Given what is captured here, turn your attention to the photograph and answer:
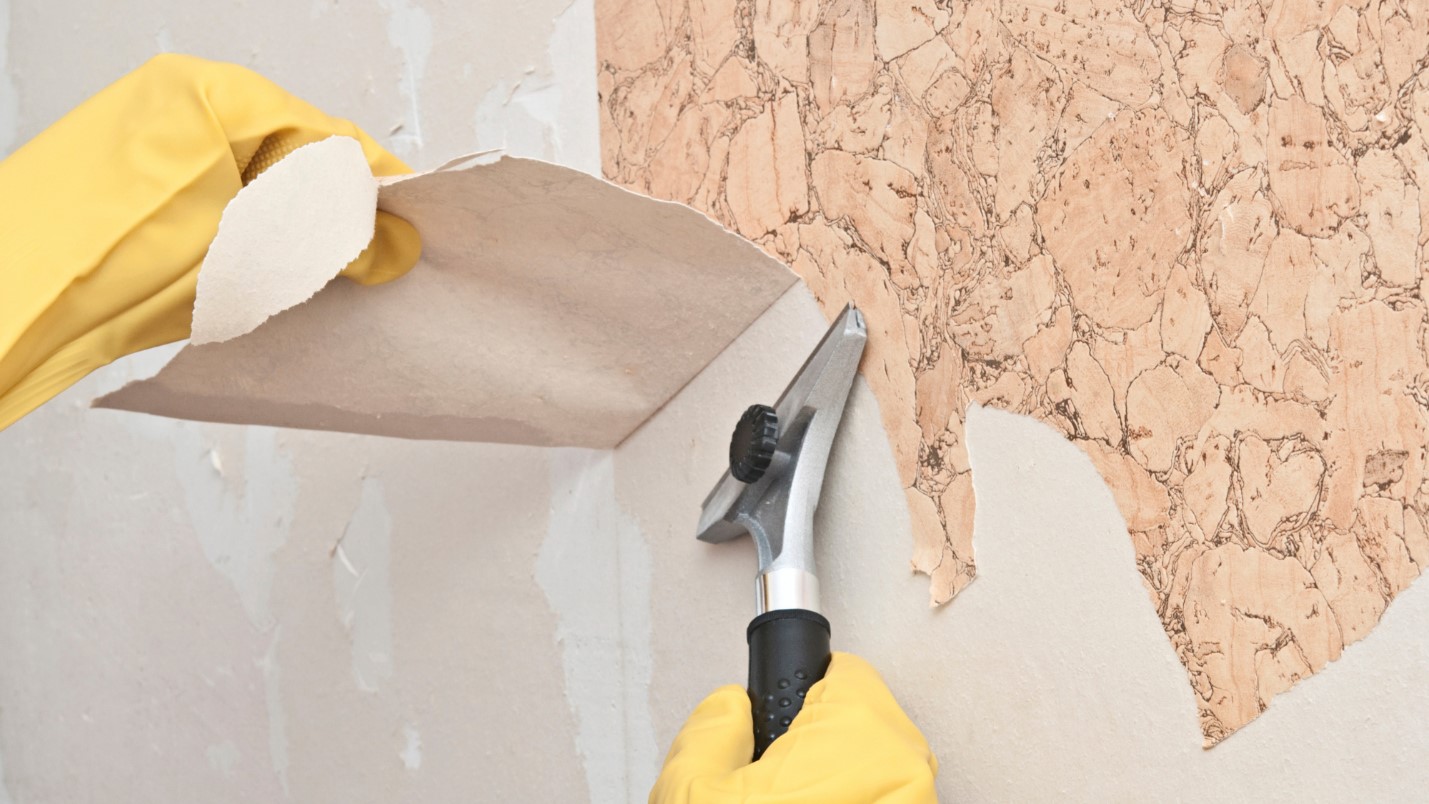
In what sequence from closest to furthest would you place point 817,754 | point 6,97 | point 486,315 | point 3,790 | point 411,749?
point 817,754 → point 486,315 → point 411,749 → point 3,790 → point 6,97

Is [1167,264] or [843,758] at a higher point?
[1167,264]

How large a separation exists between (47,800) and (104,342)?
124cm

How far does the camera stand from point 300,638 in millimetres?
1277

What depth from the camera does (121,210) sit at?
0.67 meters

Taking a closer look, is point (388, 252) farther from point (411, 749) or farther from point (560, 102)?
point (411, 749)

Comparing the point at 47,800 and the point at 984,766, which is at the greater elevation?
the point at 984,766

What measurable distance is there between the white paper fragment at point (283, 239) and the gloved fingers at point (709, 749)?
35 centimetres

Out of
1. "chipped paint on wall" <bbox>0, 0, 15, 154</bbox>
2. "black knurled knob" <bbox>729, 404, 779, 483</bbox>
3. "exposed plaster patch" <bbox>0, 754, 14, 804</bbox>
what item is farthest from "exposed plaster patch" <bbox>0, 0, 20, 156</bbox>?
"black knurled knob" <bbox>729, 404, 779, 483</bbox>

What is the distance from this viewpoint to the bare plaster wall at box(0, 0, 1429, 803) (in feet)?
2.08

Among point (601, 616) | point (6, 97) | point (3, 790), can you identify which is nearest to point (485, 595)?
point (601, 616)

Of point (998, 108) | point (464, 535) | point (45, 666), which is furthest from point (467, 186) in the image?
point (45, 666)

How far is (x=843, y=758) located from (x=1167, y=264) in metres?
0.32

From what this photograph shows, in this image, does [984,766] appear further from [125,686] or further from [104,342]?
[125,686]

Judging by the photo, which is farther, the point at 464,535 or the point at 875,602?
the point at 464,535
